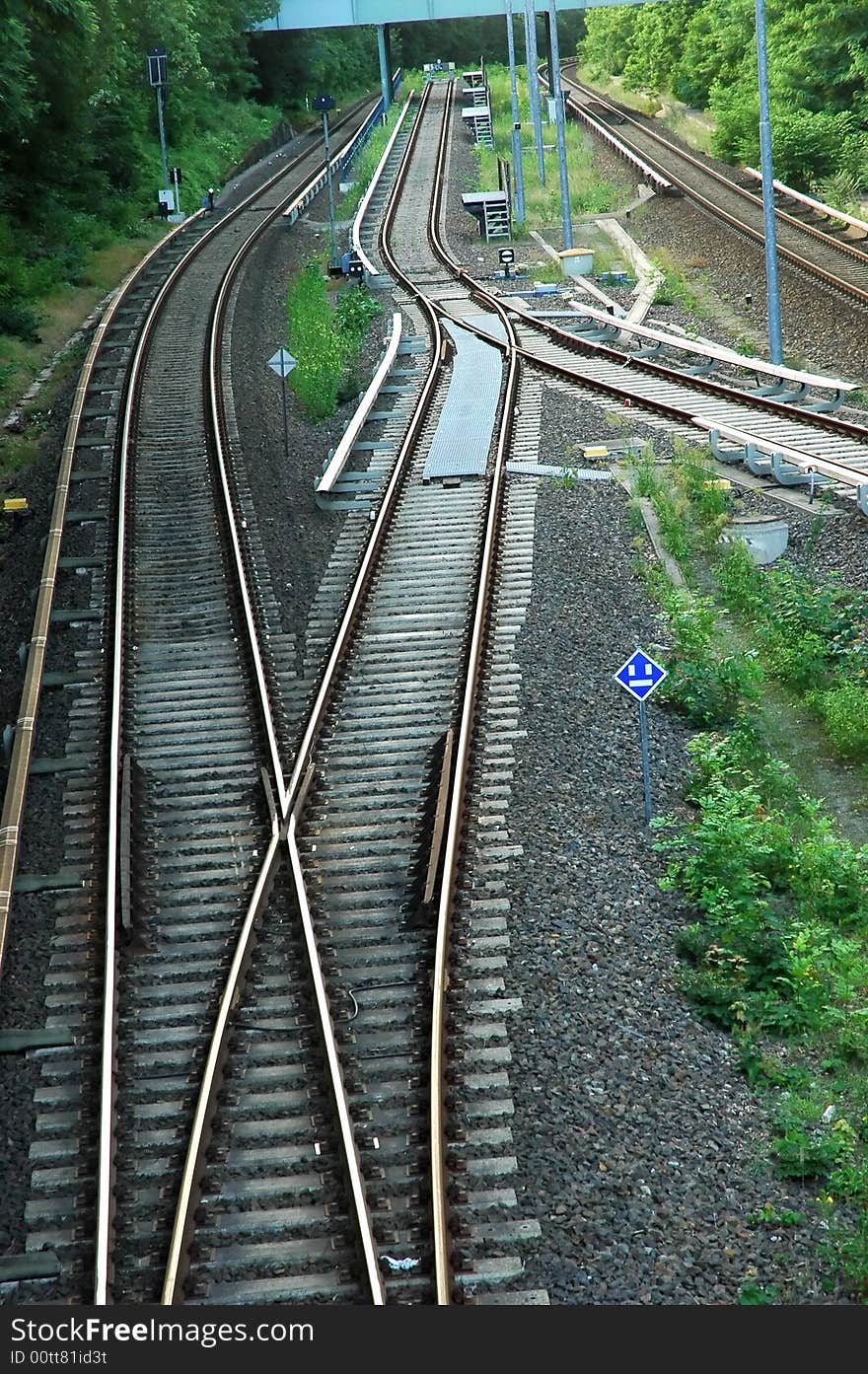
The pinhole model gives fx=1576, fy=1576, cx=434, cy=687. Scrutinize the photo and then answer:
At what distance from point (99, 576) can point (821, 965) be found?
8.90 meters

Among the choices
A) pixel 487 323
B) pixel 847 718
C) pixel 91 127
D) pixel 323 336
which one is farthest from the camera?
pixel 91 127

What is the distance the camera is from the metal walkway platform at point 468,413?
60.4 ft

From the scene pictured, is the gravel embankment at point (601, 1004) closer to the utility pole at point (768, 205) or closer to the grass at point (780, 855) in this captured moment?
the grass at point (780, 855)

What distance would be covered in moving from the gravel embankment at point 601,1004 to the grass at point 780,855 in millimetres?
168

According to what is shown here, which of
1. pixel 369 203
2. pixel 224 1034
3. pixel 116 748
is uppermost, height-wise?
pixel 369 203

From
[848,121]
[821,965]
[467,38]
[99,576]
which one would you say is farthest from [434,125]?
[821,965]

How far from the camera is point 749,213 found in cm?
3741

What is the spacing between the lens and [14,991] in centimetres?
911

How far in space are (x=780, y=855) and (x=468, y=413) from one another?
11753 mm

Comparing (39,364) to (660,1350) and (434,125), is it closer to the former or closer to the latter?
(660,1350)

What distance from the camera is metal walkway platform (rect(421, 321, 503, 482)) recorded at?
18.4m

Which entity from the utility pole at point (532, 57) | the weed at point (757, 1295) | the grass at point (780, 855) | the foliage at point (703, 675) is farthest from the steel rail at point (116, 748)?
the utility pole at point (532, 57)

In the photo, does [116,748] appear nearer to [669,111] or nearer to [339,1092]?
[339,1092]

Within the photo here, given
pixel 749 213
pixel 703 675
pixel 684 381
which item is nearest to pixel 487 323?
pixel 684 381
